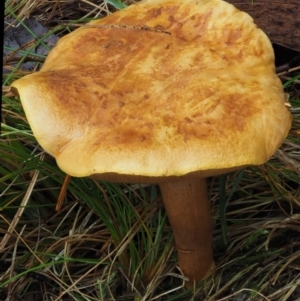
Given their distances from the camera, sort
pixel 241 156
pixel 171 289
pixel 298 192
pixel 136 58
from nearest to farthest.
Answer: pixel 241 156 < pixel 136 58 < pixel 171 289 < pixel 298 192

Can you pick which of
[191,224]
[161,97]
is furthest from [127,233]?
[161,97]

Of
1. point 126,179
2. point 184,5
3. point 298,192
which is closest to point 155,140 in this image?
point 126,179

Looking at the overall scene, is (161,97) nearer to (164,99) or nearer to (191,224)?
(164,99)

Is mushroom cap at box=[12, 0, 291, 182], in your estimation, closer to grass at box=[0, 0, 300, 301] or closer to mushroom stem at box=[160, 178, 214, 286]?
mushroom stem at box=[160, 178, 214, 286]

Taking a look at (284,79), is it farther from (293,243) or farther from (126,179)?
(126,179)

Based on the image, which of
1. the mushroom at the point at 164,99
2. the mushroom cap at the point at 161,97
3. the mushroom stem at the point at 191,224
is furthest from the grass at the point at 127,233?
the mushroom cap at the point at 161,97

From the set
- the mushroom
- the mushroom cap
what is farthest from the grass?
the mushroom cap

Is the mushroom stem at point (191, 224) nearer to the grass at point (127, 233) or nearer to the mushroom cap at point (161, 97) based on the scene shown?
the grass at point (127, 233)

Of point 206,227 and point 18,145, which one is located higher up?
point 18,145
